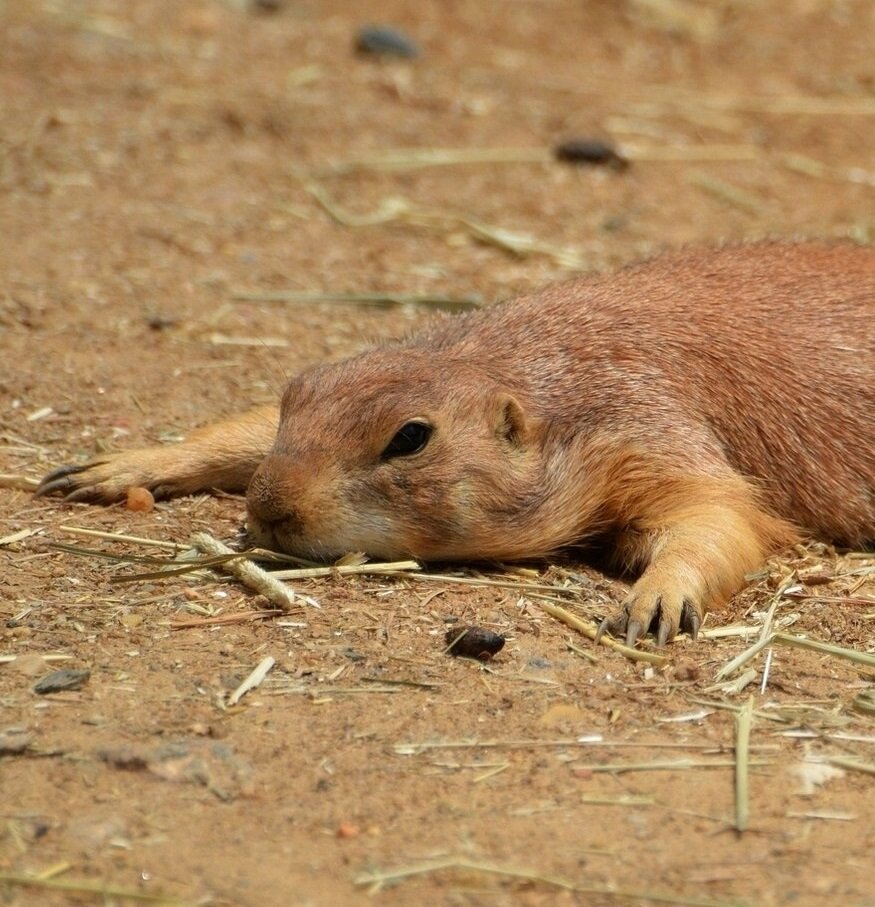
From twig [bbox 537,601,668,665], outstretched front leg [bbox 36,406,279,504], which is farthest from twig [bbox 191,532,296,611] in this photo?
twig [bbox 537,601,668,665]

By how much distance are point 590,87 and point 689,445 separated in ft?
24.1

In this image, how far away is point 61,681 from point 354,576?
1.31 meters

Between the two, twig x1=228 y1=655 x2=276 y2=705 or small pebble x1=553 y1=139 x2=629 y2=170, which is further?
small pebble x1=553 y1=139 x2=629 y2=170

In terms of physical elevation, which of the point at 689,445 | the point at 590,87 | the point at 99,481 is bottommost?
the point at 99,481

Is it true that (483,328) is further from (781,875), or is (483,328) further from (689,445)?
(781,875)

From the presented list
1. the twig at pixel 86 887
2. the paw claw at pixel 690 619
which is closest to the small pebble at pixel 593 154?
the paw claw at pixel 690 619

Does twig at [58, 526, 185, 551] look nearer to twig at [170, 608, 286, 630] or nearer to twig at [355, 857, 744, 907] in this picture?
twig at [170, 608, 286, 630]

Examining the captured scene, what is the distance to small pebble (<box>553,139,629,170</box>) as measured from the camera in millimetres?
11297

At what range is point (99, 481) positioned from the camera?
255 inches

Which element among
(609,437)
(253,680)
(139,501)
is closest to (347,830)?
(253,680)

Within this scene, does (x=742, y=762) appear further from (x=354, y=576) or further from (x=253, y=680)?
(x=354, y=576)

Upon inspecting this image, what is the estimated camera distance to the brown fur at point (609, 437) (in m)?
5.65

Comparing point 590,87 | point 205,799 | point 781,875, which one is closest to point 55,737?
point 205,799

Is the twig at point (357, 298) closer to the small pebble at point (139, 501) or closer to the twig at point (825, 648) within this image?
the small pebble at point (139, 501)
